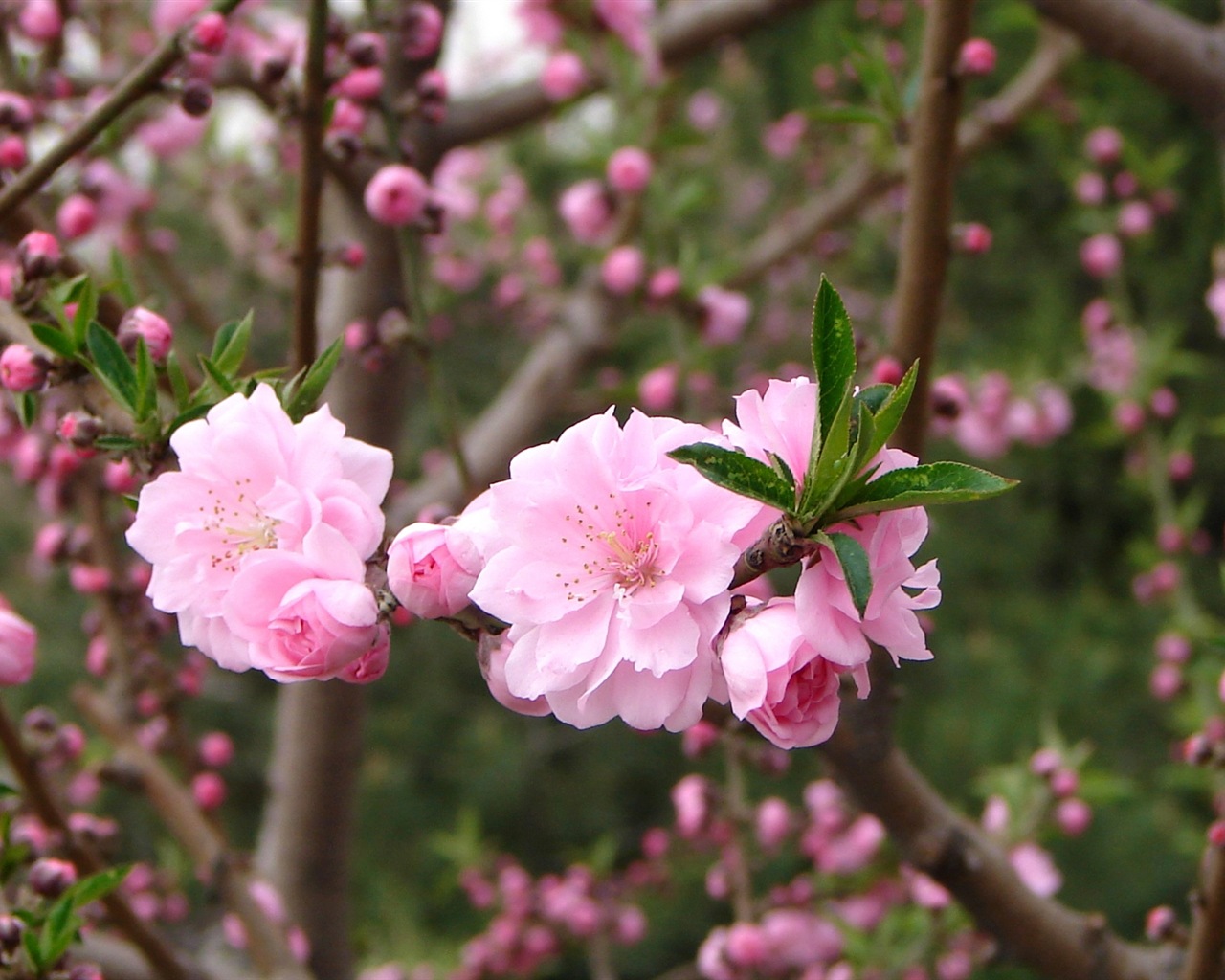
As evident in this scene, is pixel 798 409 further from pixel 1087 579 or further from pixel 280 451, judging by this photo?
pixel 1087 579

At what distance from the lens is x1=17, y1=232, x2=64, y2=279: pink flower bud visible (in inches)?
34.1

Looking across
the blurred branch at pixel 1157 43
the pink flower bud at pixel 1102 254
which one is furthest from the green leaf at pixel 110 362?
the pink flower bud at pixel 1102 254

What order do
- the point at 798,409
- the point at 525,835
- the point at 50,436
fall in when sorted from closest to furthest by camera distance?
the point at 798,409 → the point at 50,436 → the point at 525,835

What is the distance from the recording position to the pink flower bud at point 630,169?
2137 mm

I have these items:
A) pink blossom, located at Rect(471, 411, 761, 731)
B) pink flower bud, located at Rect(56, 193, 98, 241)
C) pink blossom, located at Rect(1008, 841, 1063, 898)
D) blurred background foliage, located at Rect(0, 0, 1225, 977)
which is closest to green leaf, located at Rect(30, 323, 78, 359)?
pink blossom, located at Rect(471, 411, 761, 731)

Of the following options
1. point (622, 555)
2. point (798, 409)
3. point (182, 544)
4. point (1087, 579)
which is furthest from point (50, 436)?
point (1087, 579)

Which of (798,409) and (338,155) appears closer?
(798,409)

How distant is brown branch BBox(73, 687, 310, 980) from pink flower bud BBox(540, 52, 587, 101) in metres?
1.38

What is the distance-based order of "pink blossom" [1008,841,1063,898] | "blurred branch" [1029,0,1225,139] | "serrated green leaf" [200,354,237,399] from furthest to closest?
1. "pink blossom" [1008,841,1063,898]
2. "blurred branch" [1029,0,1225,139]
3. "serrated green leaf" [200,354,237,399]

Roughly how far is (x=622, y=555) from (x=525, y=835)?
4.09 metres

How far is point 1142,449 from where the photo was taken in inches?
115

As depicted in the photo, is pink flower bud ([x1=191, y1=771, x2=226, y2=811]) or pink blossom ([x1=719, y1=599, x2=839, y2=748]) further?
pink flower bud ([x1=191, y1=771, x2=226, y2=811])

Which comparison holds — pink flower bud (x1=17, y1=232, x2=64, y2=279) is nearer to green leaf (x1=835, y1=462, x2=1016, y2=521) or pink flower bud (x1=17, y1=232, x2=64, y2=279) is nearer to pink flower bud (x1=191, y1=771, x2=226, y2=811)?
green leaf (x1=835, y1=462, x2=1016, y2=521)

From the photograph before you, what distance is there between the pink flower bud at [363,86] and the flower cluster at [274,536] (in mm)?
712
